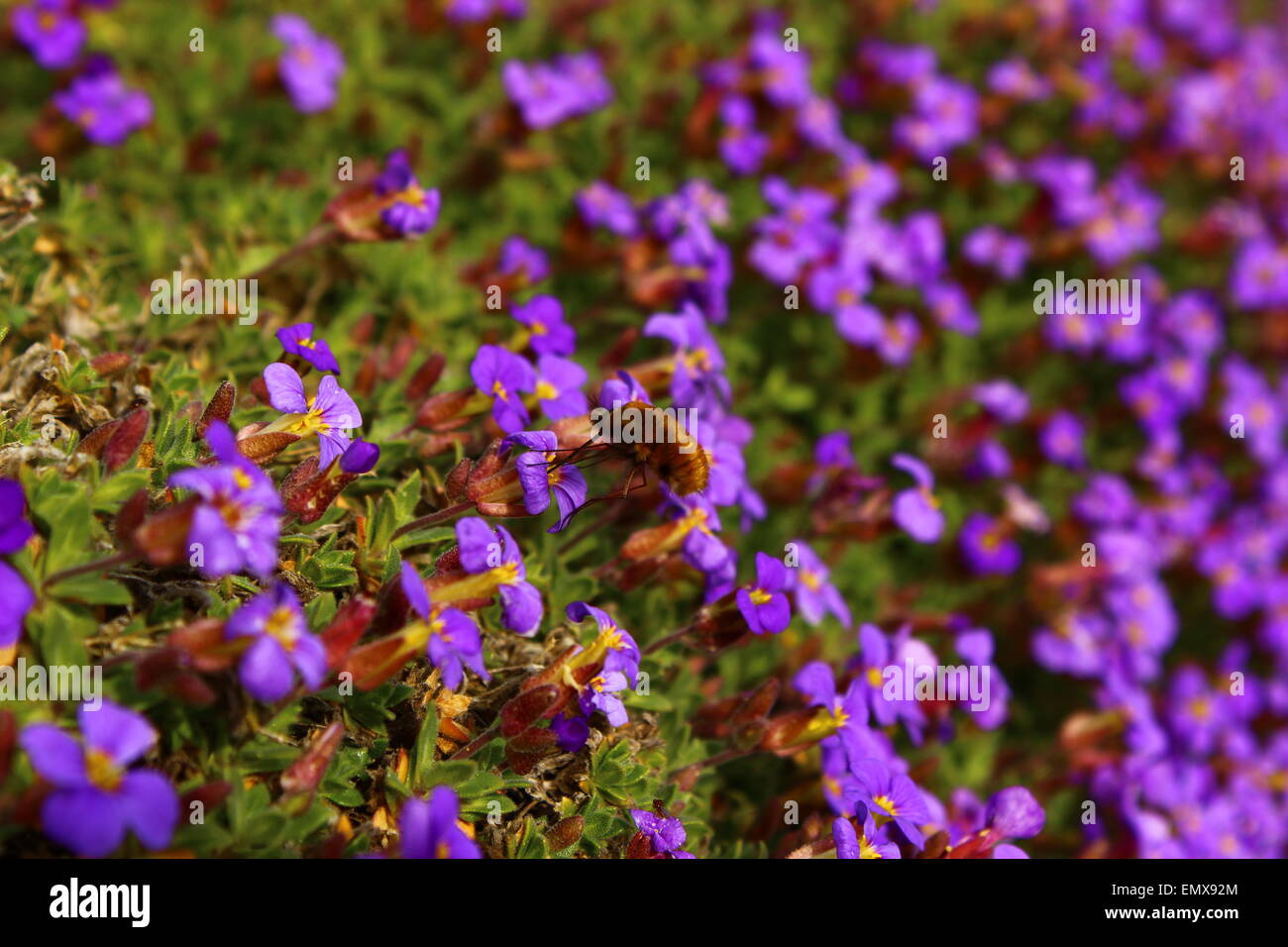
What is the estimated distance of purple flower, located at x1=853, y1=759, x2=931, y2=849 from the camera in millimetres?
3156

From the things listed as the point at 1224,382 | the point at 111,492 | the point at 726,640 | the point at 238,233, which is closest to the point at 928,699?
the point at 726,640

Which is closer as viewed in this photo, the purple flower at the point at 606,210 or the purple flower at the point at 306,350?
the purple flower at the point at 306,350

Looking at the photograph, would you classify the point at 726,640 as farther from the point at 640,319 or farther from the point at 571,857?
the point at 640,319

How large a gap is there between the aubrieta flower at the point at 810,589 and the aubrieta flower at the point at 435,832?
1.70m

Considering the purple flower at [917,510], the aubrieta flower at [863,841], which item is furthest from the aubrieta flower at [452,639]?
the purple flower at [917,510]

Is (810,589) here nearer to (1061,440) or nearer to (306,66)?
(1061,440)

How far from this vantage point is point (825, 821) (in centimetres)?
365

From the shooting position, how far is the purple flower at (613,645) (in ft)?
9.67

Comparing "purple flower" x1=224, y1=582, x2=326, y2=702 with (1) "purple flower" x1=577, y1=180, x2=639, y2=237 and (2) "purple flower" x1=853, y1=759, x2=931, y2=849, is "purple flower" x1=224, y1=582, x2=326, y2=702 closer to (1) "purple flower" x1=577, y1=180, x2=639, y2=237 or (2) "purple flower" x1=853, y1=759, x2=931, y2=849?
(2) "purple flower" x1=853, y1=759, x2=931, y2=849

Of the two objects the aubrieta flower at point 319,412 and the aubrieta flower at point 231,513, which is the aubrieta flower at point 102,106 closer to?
the aubrieta flower at point 319,412

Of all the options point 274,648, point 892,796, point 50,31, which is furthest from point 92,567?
point 50,31

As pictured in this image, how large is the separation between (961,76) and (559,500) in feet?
18.7
